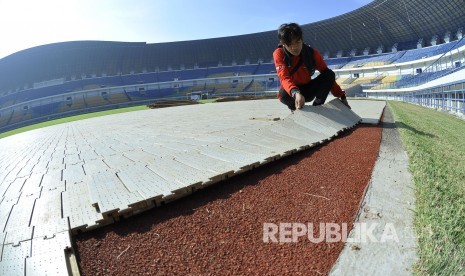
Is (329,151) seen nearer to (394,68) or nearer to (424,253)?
(424,253)

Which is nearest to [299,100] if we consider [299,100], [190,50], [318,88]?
[299,100]

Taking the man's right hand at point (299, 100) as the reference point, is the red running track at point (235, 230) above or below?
below

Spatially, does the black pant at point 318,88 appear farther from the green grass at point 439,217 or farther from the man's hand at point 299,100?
the green grass at point 439,217

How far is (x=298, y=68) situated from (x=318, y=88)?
2.42 ft

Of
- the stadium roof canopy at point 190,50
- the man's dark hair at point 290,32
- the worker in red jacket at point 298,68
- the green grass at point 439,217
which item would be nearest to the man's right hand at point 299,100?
the worker in red jacket at point 298,68

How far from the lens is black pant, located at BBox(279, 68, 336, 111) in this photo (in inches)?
246

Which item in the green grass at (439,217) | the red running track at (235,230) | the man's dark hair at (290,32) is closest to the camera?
the green grass at (439,217)

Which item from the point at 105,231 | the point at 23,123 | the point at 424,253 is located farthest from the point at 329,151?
the point at 23,123

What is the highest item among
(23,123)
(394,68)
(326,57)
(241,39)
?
(241,39)

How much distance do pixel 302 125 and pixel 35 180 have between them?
4103 millimetres

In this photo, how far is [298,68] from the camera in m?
6.01

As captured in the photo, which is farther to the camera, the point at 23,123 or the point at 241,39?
the point at 241,39

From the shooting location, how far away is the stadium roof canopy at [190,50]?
5478 cm

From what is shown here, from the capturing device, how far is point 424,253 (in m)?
1.59
